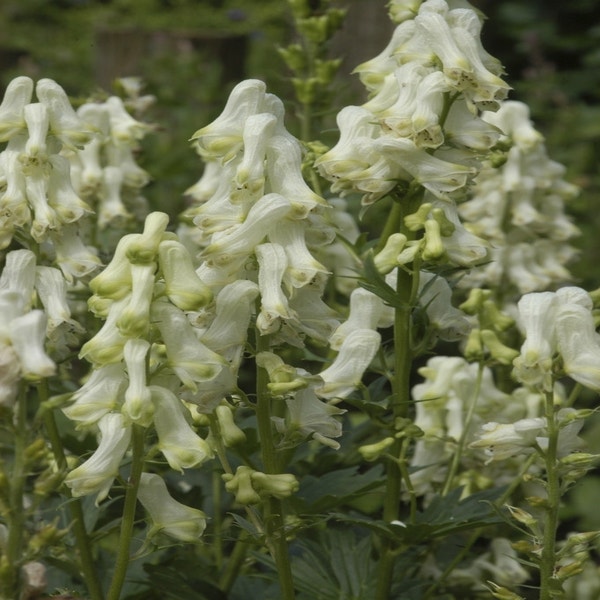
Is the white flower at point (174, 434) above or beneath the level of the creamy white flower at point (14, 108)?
beneath

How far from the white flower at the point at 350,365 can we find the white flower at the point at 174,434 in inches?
21.3

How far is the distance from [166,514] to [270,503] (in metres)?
0.20

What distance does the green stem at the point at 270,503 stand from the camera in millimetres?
2176

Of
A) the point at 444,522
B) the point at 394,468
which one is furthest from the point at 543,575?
the point at 394,468

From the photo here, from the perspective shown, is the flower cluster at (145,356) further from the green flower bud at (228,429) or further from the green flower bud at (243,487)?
the green flower bud at (228,429)

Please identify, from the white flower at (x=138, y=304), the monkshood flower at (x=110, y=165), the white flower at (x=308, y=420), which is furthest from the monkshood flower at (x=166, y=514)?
the monkshood flower at (x=110, y=165)

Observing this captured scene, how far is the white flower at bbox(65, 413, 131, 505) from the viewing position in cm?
199

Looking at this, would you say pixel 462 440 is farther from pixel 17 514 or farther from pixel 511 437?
pixel 17 514

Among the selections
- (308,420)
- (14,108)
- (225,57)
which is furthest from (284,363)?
(225,57)

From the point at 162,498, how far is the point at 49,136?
0.88 m

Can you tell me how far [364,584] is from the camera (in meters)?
2.62

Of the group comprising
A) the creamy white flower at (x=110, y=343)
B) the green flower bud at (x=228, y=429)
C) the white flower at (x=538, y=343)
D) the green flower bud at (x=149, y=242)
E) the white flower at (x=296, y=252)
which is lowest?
the green flower bud at (x=228, y=429)

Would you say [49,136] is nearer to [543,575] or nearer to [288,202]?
[288,202]

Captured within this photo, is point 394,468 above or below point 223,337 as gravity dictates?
below
